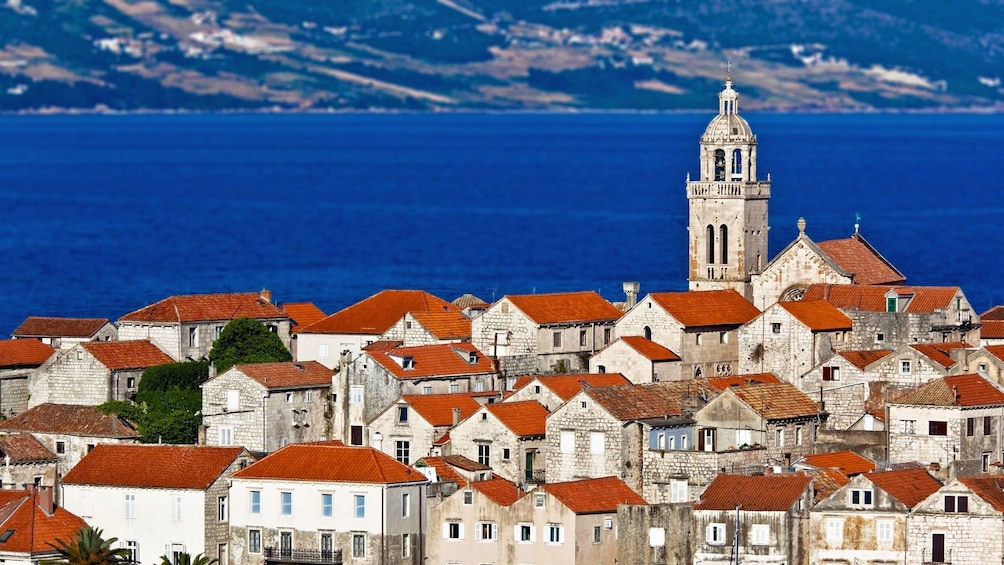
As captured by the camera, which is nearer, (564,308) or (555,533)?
(555,533)

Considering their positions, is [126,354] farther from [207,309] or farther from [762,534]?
[762,534]

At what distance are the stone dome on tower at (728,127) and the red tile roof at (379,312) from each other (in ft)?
35.3

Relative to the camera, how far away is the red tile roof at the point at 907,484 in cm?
6419

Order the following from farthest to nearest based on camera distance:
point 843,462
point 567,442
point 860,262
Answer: point 860,262
point 567,442
point 843,462

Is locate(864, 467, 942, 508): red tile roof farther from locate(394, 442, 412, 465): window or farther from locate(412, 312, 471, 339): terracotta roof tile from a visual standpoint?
locate(412, 312, 471, 339): terracotta roof tile

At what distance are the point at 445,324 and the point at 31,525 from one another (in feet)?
69.5

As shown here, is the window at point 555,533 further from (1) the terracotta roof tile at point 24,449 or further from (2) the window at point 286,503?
(1) the terracotta roof tile at point 24,449

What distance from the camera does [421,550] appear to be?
6700 centimetres

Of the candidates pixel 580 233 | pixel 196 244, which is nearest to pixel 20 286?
pixel 196 244

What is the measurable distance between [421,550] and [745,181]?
27743mm

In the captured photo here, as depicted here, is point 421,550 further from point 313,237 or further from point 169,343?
point 313,237

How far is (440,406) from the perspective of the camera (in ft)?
249

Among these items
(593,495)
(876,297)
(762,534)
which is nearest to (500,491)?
→ (593,495)

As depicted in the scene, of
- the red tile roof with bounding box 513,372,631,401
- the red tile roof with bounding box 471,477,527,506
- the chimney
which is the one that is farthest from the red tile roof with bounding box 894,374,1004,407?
the chimney
